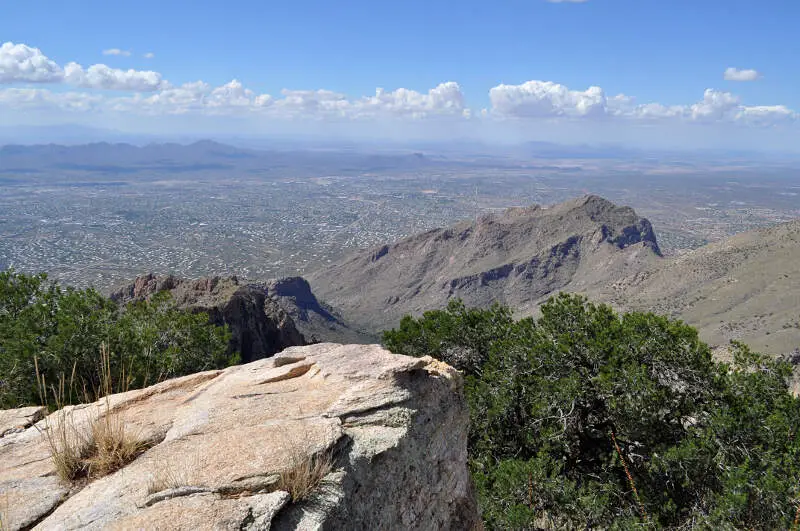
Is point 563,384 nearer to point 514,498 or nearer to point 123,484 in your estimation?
point 514,498

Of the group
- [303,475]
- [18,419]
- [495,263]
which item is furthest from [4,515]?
[495,263]

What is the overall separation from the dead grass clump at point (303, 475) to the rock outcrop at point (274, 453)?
0.28 feet

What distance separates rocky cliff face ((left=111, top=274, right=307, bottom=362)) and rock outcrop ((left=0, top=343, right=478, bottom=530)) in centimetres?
3727

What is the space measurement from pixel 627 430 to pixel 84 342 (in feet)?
65.2

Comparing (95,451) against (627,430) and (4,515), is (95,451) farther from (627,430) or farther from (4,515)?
(627,430)

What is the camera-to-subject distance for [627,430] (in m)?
17.6

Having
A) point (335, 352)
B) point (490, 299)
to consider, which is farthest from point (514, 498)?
point (490, 299)

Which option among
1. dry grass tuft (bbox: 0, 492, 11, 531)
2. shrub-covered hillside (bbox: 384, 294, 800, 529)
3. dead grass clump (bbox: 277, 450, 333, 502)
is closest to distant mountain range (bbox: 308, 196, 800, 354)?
shrub-covered hillside (bbox: 384, 294, 800, 529)

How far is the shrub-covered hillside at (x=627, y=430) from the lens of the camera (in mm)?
14031

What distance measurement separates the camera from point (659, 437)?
1753 cm

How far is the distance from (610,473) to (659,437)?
6.92ft

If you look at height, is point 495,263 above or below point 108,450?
below

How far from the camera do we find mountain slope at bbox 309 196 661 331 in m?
147

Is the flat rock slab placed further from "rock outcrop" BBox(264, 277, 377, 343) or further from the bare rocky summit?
"rock outcrop" BBox(264, 277, 377, 343)
